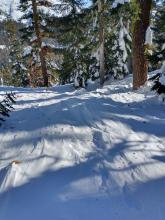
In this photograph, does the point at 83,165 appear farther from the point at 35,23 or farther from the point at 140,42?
the point at 35,23

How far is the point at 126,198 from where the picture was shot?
495 cm

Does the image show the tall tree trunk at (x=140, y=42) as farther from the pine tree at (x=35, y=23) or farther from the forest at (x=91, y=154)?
the pine tree at (x=35, y=23)

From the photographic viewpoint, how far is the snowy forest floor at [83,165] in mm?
4707

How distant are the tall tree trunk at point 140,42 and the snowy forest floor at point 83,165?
4284 millimetres

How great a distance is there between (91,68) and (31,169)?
2357cm

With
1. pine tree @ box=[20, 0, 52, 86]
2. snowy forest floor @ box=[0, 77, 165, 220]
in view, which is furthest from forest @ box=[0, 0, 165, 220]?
pine tree @ box=[20, 0, 52, 86]

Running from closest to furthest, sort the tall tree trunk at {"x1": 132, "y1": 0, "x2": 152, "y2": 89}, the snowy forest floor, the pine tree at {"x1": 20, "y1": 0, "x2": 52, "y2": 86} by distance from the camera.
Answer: the snowy forest floor
the tall tree trunk at {"x1": 132, "y1": 0, "x2": 152, "y2": 89}
the pine tree at {"x1": 20, "y1": 0, "x2": 52, "y2": 86}

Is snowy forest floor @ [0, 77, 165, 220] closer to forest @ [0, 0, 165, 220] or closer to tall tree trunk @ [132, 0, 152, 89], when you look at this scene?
forest @ [0, 0, 165, 220]

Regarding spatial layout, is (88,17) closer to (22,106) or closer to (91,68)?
(91,68)

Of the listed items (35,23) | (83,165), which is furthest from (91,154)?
(35,23)

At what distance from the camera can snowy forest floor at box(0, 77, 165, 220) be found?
471cm

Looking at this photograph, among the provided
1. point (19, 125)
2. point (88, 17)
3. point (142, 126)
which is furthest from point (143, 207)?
point (88, 17)

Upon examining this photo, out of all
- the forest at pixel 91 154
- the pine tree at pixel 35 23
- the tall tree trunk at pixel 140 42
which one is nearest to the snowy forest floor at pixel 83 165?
the forest at pixel 91 154

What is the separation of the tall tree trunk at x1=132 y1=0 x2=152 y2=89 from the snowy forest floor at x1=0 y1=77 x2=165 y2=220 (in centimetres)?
428
